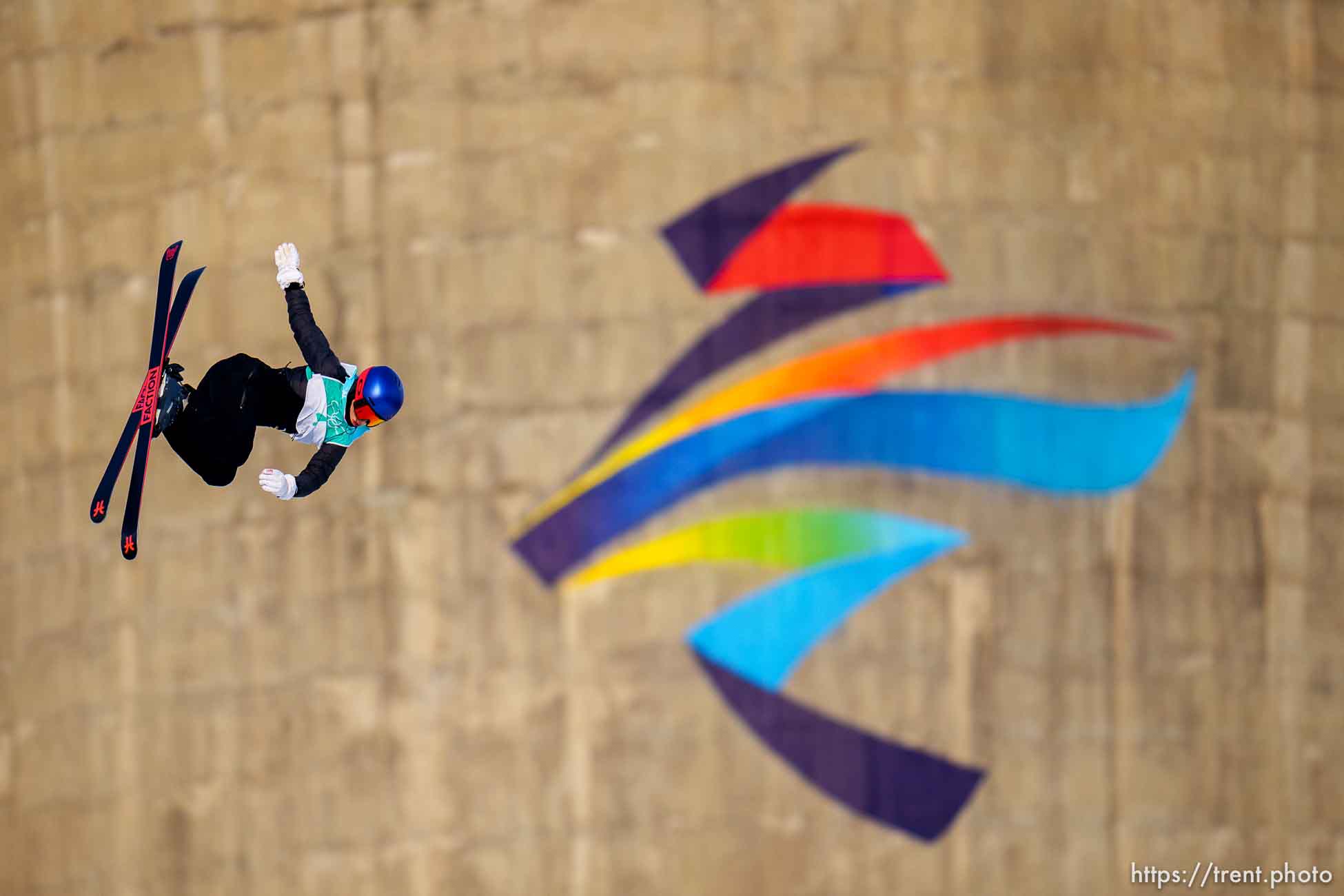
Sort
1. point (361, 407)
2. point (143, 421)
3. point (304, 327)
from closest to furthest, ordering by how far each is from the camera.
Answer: point (361, 407) < point (304, 327) < point (143, 421)

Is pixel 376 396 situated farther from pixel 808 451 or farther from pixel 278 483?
pixel 808 451

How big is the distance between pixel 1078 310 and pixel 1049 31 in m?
3.25

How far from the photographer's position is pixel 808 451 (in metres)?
25.5

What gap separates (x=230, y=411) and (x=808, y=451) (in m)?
10.6

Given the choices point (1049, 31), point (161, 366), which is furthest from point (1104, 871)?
point (161, 366)

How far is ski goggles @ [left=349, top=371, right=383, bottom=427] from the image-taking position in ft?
50.4

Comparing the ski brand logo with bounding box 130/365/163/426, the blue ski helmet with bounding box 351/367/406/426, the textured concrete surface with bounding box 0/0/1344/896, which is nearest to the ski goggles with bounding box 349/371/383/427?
the blue ski helmet with bounding box 351/367/406/426

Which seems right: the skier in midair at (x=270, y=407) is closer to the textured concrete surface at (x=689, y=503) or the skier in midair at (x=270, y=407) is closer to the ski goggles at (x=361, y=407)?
the ski goggles at (x=361, y=407)

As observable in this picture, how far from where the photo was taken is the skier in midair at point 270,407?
51.5 ft

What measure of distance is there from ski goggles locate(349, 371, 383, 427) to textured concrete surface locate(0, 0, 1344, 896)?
9.86 metres

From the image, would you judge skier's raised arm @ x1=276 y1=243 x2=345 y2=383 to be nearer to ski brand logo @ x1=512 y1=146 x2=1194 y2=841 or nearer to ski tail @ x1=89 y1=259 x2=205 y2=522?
ski tail @ x1=89 y1=259 x2=205 y2=522

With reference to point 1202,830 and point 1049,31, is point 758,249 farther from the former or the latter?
point 1202,830

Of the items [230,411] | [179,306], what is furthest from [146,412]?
[179,306]

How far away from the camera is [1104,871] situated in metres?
25.4
